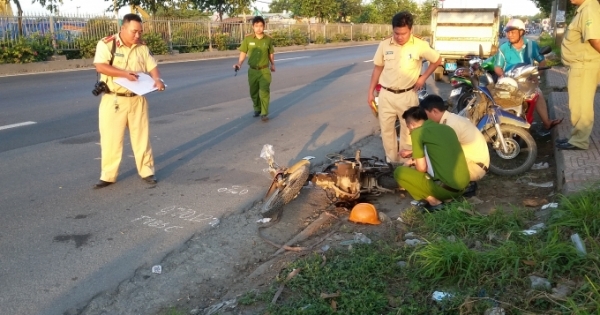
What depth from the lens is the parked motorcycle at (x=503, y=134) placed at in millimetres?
6570

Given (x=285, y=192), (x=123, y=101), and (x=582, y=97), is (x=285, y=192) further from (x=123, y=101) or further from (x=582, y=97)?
(x=582, y=97)

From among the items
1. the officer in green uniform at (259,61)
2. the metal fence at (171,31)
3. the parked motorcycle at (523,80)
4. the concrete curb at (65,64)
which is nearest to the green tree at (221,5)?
the metal fence at (171,31)

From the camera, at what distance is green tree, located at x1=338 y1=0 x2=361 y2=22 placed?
63000 mm

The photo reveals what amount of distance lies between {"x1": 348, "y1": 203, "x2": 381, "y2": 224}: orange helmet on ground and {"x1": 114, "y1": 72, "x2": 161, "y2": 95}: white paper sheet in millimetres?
2466

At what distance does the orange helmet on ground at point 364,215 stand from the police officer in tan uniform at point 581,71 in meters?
A: 2.62

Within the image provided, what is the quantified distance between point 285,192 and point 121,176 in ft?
7.52

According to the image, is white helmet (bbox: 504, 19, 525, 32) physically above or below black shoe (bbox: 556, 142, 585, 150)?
above

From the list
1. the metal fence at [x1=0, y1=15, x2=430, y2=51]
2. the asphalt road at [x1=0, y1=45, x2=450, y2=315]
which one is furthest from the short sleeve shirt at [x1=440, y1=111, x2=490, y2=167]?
the metal fence at [x1=0, y1=15, x2=430, y2=51]

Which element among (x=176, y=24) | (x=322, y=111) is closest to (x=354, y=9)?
(x=176, y=24)

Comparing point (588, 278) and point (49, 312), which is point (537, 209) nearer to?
point (588, 278)

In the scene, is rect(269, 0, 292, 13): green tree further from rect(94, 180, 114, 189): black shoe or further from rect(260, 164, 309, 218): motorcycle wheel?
rect(260, 164, 309, 218): motorcycle wheel

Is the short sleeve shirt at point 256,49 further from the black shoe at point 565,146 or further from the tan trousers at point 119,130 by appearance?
the black shoe at point 565,146

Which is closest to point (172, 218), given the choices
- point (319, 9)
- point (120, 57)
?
point (120, 57)

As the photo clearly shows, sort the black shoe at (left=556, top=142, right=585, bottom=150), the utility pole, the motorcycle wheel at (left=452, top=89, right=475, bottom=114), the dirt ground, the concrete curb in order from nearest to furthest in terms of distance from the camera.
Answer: the dirt ground, the black shoe at (left=556, top=142, right=585, bottom=150), the motorcycle wheel at (left=452, top=89, right=475, bottom=114), the concrete curb, the utility pole
